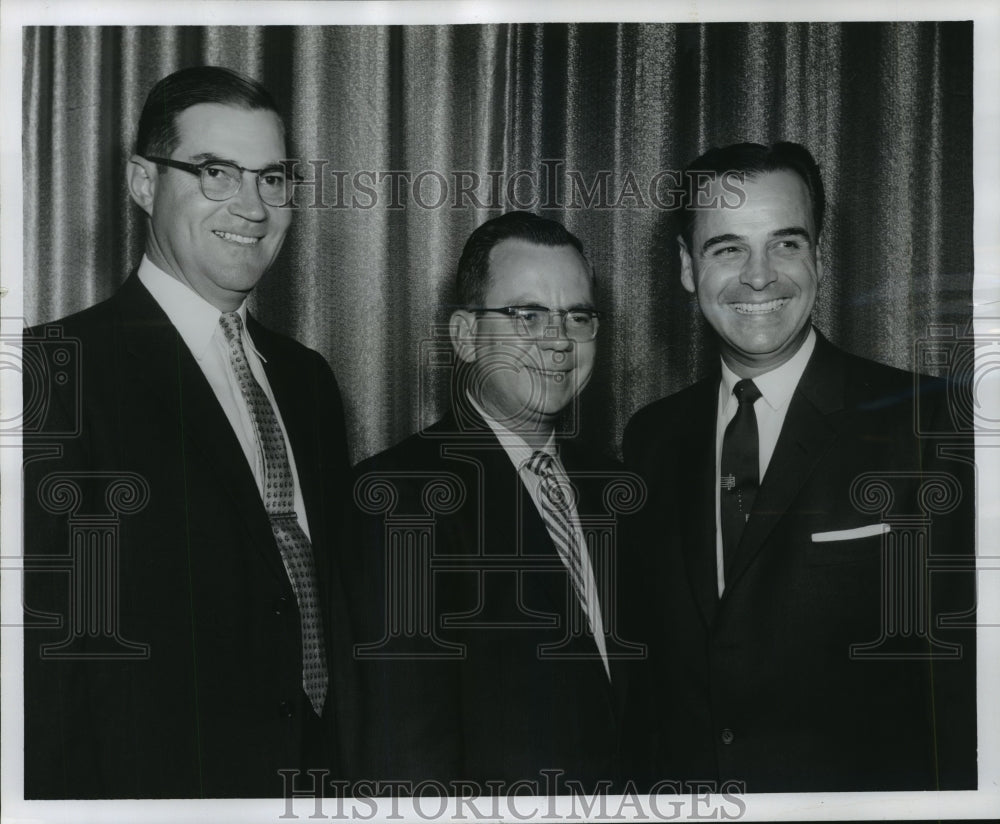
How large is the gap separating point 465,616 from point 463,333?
638mm

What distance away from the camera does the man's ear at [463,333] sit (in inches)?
88.2

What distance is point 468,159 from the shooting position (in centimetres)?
224

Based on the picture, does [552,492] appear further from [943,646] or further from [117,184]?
[117,184]

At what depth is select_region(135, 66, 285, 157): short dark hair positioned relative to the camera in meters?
2.22

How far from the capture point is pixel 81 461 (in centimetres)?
223

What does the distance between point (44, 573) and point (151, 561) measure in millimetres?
259

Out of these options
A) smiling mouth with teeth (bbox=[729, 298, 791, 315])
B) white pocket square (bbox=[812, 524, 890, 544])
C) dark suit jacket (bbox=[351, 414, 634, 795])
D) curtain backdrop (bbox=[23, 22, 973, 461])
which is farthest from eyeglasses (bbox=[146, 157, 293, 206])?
white pocket square (bbox=[812, 524, 890, 544])

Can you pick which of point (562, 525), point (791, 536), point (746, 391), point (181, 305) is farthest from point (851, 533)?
point (181, 305)

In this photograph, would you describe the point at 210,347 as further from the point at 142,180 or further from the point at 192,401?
the point at 142,180

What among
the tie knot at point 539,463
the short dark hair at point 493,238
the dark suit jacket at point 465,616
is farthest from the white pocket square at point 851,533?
the short dark hair at point 493,238

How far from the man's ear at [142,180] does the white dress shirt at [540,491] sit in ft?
2.74

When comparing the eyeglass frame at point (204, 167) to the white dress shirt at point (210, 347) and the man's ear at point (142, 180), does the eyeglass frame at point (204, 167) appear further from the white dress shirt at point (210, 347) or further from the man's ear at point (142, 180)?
the white dress shirt at point (210, 347)

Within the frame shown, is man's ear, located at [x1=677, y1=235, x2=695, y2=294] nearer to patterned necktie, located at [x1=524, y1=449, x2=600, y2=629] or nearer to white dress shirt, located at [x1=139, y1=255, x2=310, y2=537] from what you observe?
patterned necktie, located at [x1=524, y1=449, x2=600, y2=629]

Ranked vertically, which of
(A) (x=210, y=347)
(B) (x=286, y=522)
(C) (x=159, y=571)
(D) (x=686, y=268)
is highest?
(D) (x=686, y=268)
